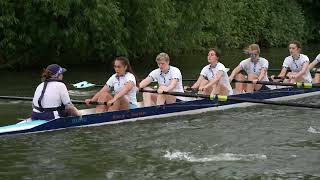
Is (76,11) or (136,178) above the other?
(76,11)

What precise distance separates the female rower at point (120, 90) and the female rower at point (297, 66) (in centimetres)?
524

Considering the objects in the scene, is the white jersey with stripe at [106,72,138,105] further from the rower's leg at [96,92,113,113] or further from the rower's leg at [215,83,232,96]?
the rower's leg at [215,83,232,96]

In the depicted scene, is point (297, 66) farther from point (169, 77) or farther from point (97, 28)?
point (97, 28)

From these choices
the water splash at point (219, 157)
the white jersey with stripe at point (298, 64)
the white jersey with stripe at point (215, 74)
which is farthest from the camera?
the white jersey with stripe at point (298, 64)

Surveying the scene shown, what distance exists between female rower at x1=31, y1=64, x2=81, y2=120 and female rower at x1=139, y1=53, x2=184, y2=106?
2634 millimetres

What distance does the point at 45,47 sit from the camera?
2209 cm

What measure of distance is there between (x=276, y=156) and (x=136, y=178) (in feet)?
8.49

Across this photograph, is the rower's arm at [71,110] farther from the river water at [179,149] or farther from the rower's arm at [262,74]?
the rower's arm at [262,74]

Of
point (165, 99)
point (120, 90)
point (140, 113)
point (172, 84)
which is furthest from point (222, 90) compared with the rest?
point (120, 90)

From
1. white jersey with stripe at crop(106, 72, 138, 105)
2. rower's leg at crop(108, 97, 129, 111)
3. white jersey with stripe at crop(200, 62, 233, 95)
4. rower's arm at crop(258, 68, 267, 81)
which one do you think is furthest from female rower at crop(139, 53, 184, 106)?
rower's arm at crop(258, 68, 267, 81)

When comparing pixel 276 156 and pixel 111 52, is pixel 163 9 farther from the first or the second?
pixel 276 156

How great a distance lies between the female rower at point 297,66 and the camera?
609 inches

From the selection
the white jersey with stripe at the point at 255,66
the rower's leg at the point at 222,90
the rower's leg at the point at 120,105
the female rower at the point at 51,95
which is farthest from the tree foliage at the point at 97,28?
the female rower at the point at 51,95

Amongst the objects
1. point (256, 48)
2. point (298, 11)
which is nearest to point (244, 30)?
point (298, 11)
